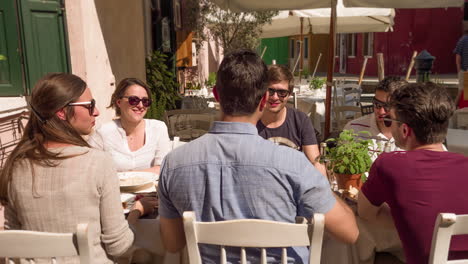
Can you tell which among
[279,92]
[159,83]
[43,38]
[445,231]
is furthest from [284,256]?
[159,83]

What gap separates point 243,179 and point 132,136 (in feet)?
6.02

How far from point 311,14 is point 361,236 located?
5930mm

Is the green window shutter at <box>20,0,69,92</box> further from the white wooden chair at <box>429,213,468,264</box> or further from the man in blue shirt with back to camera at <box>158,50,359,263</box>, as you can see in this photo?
the white wooden chair at <box>429,213,468,264</box>

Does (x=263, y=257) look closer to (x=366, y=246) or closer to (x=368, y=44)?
A: (x=366, y=246)

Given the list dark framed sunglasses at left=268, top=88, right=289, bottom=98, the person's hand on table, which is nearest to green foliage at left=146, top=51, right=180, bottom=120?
dark framed sunglasses at left=268, top=88, right=289, bottom=98

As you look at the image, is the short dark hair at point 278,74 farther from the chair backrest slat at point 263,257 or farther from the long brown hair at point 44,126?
the chair backrest slat at point 263,257

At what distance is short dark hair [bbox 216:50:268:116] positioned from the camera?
1.51m

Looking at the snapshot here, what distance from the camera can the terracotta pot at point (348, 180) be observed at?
2072 millimetres

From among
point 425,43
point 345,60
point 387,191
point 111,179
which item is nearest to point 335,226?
point 387,191

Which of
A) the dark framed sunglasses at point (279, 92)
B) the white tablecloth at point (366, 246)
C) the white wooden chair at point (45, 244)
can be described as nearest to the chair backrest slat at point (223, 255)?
the white wooden chair at point (45, 244)

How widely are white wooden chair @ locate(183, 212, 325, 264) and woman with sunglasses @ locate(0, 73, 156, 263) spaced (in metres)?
0.48

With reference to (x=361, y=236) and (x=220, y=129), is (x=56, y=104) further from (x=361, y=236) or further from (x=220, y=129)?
(x=361, y=236)

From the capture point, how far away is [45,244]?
1385mm

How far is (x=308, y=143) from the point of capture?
10.5 feet
